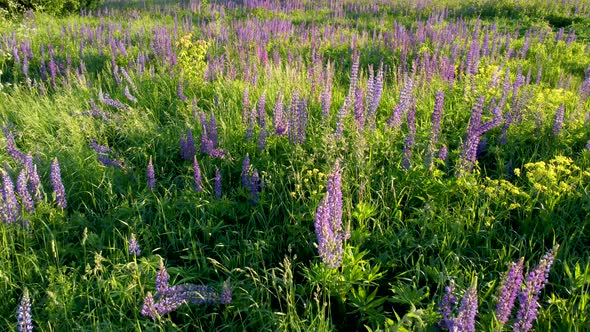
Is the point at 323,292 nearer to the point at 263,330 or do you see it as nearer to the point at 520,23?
the point at 263,330

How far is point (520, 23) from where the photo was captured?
1002 centimetres

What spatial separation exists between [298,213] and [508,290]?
1.55 meters

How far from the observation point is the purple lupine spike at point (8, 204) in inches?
114

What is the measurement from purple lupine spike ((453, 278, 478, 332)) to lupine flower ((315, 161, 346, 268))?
0.70m

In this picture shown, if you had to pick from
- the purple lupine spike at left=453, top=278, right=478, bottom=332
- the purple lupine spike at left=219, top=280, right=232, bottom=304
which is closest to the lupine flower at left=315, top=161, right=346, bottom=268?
the purple lupine spike at left=219, top=280, right=232, bottom=304

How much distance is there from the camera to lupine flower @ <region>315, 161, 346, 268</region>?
2.21 meters

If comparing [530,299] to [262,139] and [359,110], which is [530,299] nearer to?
[359,110]

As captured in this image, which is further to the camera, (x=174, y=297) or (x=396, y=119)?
(x=396, y=119)

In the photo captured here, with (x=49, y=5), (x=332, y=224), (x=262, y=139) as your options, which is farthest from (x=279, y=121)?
(x=49, y=5)

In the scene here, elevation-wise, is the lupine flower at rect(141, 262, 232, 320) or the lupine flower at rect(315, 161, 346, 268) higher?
the lupine flower at rect(315, 161, 346, 268)

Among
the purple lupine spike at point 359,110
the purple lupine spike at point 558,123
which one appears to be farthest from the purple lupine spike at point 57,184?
the purple lupine spike at point 558,123

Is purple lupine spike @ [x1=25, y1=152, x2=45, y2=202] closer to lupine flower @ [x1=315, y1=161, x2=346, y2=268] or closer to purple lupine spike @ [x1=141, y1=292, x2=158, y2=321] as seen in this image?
purple lupine spike @ [x1=141, y1=292, x2=158, y2=321]

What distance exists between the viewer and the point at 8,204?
115 inches

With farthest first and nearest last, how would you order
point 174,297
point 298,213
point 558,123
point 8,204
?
point 558,123, point 298,213, point 8,204, point 174,297
